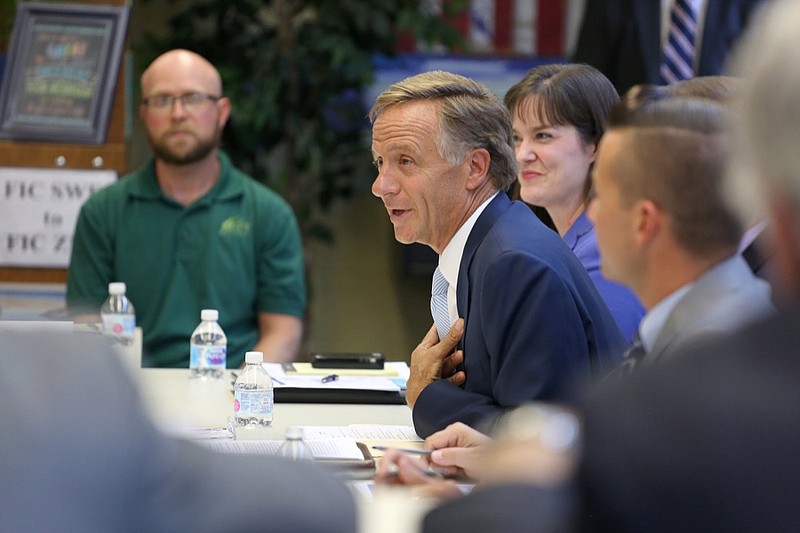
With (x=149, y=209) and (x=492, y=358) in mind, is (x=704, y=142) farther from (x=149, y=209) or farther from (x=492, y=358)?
(x=149, y=209)

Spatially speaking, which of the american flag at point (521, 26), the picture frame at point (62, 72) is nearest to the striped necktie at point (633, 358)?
the picture frame at point (62, 72)

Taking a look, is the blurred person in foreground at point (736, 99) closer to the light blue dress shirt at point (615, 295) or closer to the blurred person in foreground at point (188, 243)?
the light blue dress shirt at point (615, 295)

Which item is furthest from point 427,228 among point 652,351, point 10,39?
point 10,39

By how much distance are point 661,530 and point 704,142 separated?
56 centimetres

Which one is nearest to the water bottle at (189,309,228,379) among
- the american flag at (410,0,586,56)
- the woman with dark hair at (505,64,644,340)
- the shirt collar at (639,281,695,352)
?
the woman with dark hair at (505,64,644,340)

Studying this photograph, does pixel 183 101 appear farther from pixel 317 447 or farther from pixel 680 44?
pixel 317 447

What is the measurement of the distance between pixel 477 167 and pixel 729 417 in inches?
56.0

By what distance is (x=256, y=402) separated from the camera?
219 centimetres

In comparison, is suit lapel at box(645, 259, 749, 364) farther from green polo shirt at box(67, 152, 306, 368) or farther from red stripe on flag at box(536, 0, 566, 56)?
red stripe on flag at box(536, 0, 566, 56)

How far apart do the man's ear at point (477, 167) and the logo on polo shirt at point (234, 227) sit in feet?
5.02

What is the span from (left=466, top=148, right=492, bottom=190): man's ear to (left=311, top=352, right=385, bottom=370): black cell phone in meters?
0.75

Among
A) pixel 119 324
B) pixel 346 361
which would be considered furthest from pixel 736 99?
pixel 119 324

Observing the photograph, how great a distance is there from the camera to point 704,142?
1280mm

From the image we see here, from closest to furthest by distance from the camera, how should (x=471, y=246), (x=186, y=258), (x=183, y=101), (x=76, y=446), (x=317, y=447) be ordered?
1. (x=76, y=446)
2. (x=317, y=447)
3. (x=471, y=246)
4. (x=186, y=258)
5. (x=183, y=101)
